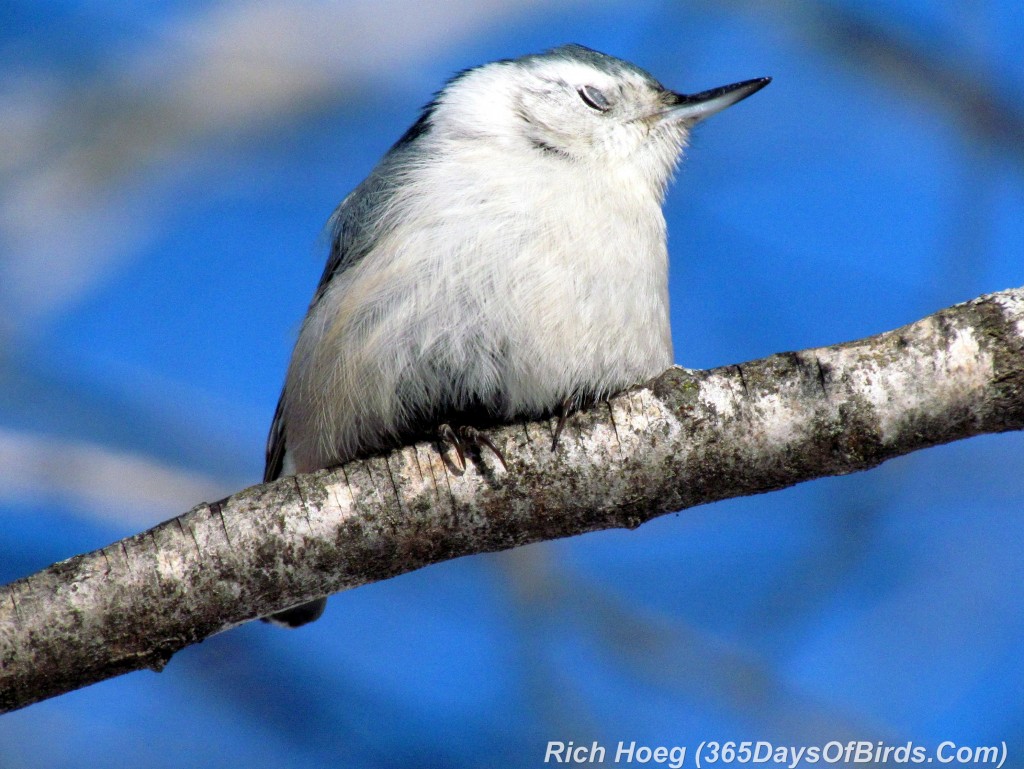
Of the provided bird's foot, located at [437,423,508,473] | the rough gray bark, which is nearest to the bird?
bird's foot, located at [437,423,508,473]

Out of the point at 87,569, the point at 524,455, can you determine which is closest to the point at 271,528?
the point at 87,569

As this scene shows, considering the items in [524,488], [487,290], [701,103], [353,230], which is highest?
[701,103]

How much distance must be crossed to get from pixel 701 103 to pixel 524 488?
1498mm

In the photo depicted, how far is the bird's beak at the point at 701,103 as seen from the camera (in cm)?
296

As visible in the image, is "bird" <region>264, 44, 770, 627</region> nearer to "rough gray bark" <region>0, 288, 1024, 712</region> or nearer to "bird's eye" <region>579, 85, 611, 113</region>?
"bird's eye" <region>579, 85, 611, 113</region>

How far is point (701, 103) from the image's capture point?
2.99 metres

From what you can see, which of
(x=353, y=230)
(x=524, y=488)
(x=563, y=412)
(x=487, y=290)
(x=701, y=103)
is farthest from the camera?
(x=701, y=103)

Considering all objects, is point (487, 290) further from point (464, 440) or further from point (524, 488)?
point (524, 488)

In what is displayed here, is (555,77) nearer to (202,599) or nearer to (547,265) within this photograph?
(547,265)

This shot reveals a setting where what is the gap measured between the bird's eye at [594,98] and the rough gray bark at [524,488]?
112cm

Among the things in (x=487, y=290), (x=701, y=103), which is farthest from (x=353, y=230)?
(x=701, y=103)

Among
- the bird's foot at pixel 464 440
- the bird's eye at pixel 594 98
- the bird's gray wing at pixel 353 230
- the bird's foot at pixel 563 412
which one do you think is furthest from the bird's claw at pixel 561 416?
the bird's eye at pixel 594 98

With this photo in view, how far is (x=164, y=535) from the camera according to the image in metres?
2.02

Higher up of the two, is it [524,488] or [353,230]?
[353,230]
